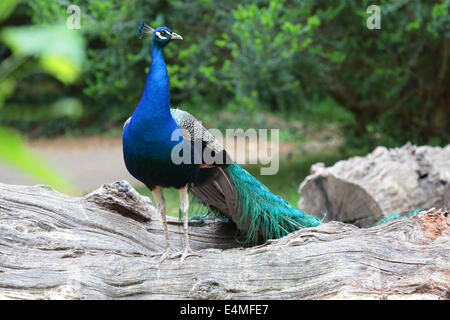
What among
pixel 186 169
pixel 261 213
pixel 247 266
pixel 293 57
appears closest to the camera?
pixel 247 266

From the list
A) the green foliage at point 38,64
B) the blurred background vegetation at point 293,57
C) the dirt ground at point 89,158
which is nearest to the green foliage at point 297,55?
the blurred background vegetation at point 293,57

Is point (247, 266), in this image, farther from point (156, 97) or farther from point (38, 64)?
point (38, 64)

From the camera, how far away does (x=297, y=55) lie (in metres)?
7.02

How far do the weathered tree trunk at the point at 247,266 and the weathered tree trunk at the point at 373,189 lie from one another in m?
1.45

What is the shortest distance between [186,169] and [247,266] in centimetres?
65

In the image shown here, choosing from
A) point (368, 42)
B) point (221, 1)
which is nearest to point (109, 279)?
point (221, 1)

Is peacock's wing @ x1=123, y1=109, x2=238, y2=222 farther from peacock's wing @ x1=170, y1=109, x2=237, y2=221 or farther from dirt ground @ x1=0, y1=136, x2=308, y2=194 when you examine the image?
dirt ground @ x1=0, y1=136, x2=308, y2=194

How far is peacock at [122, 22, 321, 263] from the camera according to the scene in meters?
2.94

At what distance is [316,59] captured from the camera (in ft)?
23.8

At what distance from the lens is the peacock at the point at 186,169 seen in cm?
294

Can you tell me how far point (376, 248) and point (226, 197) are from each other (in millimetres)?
1010

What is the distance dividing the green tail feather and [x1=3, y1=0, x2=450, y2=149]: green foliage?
2.83 metres

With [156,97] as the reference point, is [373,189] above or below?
below

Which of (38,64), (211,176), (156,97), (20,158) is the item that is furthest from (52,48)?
(211,176)
